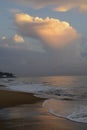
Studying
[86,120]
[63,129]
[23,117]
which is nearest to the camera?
[63,129]

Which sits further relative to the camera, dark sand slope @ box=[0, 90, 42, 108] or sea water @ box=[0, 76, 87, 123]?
dark sand slope @ box=[0, 90, 42, 108]

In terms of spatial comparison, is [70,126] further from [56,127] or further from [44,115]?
[44,115]

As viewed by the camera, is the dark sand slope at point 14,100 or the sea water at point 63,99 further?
the dark sand slope at point 14,100

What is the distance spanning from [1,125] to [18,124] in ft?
2.72

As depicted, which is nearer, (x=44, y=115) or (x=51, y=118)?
(x=51, y=118)

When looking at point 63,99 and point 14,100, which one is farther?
point 63,99

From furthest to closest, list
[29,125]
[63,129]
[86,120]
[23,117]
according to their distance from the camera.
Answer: [23,117]
[86,120]
[29,125]
[63,129]

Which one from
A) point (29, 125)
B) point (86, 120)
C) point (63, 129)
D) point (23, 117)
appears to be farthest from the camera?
point (23, 117)

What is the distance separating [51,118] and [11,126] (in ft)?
10.8

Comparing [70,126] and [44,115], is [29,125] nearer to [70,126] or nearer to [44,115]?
[70,126]

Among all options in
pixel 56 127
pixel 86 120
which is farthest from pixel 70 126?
pixel 86 120

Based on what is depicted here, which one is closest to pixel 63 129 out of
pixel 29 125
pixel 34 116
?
pixel 29 125

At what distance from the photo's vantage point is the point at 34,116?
1856 centimetres

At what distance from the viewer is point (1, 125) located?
15.7 metres
